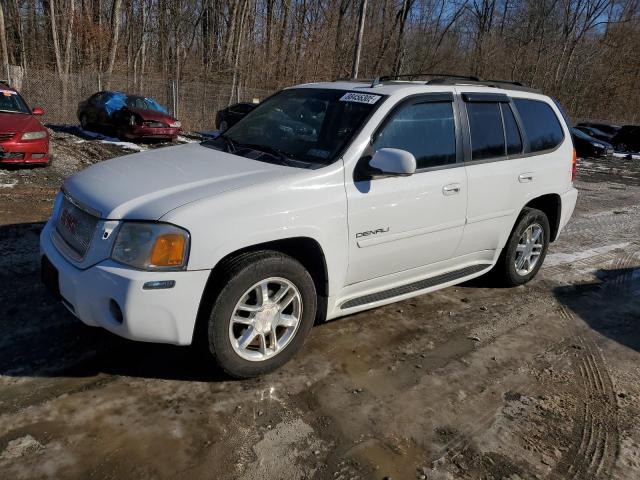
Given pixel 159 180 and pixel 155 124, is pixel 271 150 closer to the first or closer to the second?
pixel 159 180

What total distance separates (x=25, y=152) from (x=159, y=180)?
7.10m

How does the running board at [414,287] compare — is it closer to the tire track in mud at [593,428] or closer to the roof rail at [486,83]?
the tire track in mud at [593,428]

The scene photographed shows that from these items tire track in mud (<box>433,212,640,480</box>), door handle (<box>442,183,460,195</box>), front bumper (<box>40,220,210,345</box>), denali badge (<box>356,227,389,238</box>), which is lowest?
tire track in mud (<box>433,212,640,480</box>)

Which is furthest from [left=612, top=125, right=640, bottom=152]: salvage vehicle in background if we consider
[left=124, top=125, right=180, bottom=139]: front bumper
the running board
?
the running board

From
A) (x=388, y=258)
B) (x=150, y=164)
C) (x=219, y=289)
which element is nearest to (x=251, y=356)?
(x=219, y=289)

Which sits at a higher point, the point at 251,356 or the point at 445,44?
the point at 445,44

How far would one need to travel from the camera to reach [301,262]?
345 cm

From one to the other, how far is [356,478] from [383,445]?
307mm

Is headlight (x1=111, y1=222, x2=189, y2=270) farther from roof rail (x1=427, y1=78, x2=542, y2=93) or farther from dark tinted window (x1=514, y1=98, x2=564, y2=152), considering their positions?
dark tinted window (x1=514, y1=98, x2=564, y2=152)

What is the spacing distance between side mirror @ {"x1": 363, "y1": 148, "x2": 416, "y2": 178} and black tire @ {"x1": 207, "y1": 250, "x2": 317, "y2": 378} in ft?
2.70

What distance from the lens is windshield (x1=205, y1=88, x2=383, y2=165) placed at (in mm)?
3611

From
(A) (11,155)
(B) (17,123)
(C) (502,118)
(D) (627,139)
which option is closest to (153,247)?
(C) (502,118)

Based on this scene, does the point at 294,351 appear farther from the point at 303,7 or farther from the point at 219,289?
the point at 303,7

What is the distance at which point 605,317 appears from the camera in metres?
4.71
